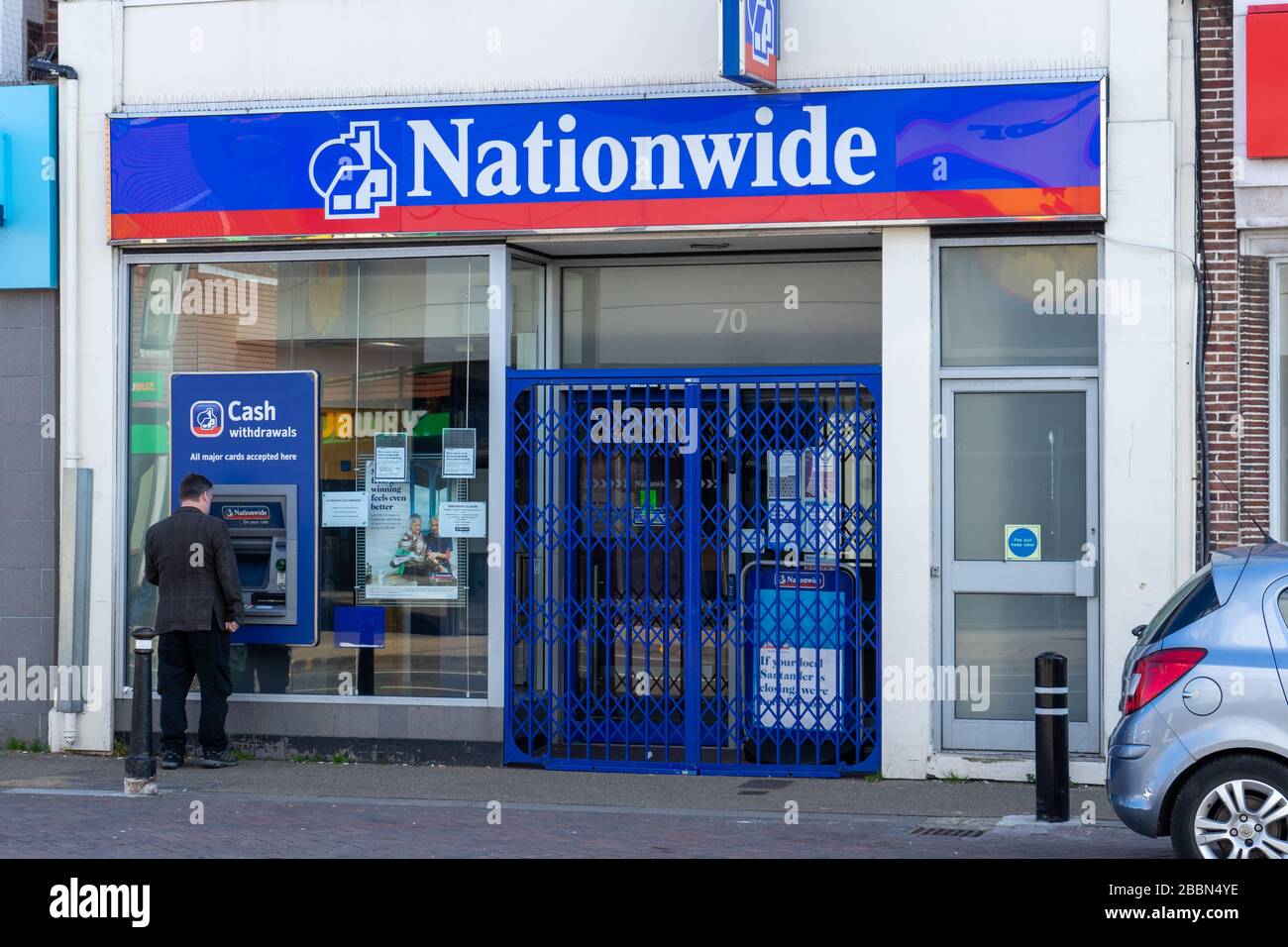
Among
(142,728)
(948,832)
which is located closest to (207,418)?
(142,728)

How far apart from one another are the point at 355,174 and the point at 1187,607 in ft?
21.2

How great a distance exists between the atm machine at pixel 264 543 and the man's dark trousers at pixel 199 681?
49 centimetres

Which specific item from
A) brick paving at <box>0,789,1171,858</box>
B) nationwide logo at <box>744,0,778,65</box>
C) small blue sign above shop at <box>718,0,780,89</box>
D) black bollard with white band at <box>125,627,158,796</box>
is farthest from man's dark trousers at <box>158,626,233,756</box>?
nationwide logo at <box>744,0,778,65</box>

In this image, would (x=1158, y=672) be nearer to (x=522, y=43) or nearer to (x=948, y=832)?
(x=948, y=832)

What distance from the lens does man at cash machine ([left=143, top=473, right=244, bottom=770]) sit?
11.0m

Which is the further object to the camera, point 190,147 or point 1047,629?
point 190,147

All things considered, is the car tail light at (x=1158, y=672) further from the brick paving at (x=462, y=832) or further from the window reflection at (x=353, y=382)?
the window reflection at (x=353, y=382)

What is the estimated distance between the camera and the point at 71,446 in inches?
465

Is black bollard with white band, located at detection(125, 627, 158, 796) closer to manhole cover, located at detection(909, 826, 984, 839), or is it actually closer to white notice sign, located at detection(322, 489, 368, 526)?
white notice sign, located at detection(322, 489, 368, 526)

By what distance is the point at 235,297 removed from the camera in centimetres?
1188

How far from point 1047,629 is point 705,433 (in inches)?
101
